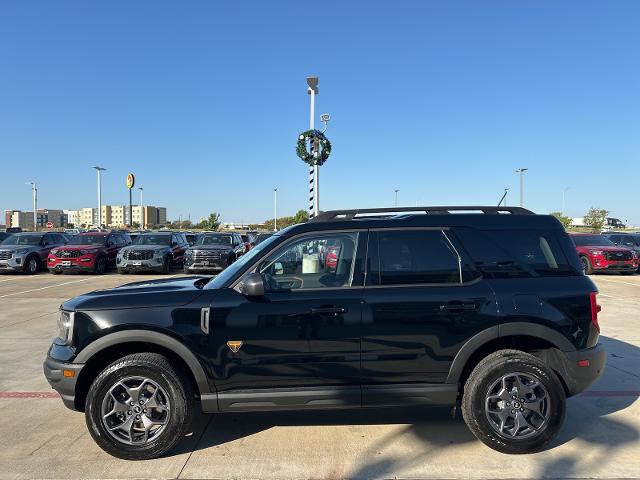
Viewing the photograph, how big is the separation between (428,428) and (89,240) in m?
18.0

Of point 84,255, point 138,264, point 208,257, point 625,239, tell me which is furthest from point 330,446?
point 625,239

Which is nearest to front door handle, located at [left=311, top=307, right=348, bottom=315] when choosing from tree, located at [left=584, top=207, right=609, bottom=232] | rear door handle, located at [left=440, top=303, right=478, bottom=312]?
rear door handle, located at [left=440, top=303, right=478, bottom=312]

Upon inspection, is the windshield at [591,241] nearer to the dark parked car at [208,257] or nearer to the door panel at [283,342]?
the dark parked car at [208,257]

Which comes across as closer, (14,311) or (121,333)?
(121,333)

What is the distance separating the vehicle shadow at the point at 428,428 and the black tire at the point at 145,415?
0.22m

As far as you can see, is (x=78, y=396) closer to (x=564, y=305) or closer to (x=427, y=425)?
(x=427, y=425)

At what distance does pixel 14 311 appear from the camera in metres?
9.81

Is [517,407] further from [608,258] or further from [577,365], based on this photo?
[608,258]

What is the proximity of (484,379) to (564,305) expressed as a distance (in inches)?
35.1

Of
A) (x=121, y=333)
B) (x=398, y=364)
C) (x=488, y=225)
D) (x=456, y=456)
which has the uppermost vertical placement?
(x=488, y=225)

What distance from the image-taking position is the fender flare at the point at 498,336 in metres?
3.70

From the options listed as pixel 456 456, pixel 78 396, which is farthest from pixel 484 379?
pixel 78 396

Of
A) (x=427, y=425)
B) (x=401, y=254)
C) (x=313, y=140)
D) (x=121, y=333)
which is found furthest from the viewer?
(x=313, y=140)

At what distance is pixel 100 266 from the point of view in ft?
59.3
